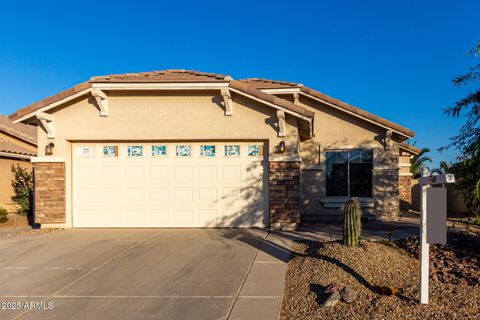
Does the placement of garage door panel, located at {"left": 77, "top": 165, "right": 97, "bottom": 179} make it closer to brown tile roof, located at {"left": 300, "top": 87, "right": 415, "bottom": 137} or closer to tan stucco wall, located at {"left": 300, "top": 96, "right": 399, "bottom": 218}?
tan stucco wall, located at {"left": 300, "top": 96, "right": 399, "bottom": 218}

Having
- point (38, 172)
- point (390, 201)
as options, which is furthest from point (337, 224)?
point (38, 172)

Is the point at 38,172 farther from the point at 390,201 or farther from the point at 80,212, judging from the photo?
the point at 390,201

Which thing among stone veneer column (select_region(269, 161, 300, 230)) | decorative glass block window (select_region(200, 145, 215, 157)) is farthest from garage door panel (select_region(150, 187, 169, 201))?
stone veneer column (select_region(269, 161, 300, 230))

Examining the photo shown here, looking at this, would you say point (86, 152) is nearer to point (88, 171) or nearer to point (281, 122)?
point (88, 171)

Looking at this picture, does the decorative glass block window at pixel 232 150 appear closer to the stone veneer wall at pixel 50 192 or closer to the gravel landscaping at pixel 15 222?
the stone veneer wall at pixel 50 192

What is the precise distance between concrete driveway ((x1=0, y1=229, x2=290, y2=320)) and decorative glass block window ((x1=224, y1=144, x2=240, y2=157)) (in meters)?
2.28

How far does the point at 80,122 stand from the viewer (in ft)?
33.0

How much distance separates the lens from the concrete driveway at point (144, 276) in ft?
15.3

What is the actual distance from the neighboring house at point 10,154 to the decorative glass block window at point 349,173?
12.5m

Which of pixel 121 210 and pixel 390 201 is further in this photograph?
pixel 390 201

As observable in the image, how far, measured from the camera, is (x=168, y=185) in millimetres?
10094

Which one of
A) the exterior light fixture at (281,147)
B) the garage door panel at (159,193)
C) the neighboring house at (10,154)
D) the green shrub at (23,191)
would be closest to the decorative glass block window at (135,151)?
the garage door panel at (159,193)

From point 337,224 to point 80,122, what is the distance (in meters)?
8.38

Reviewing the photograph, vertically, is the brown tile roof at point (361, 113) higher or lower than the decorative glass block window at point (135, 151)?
higher
